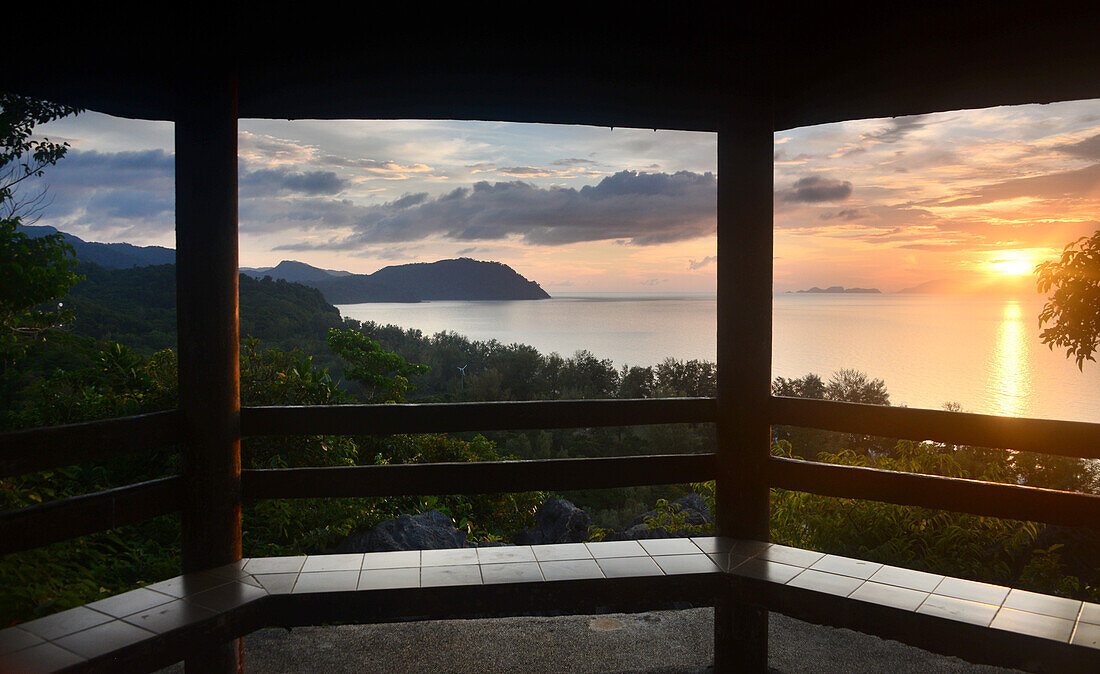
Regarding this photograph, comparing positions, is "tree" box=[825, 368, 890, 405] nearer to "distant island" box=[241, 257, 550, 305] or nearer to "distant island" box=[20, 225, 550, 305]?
"distant island" box=[241, 257, 550, 305]

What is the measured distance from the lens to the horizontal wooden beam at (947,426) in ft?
8.31

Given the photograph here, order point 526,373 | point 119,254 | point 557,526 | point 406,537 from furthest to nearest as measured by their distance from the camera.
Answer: point 526,373, point 119,254, point 557,526, point 406,537

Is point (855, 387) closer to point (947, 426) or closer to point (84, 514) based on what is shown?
point (947, 426)

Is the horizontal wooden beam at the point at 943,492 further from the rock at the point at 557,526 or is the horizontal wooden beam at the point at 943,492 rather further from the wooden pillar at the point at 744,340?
the rock at the point at 557,526

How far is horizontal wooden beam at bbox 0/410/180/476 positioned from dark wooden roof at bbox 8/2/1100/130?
128 centimetres

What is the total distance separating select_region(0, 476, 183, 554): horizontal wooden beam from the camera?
2.16 meters

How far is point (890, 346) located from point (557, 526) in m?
11.8

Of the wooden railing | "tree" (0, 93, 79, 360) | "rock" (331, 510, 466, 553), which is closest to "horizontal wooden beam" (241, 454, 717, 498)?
the wooden railing

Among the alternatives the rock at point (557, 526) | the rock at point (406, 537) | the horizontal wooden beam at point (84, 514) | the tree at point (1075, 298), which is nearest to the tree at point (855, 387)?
the rock at point (557, 526)

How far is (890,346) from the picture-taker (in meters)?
15.6

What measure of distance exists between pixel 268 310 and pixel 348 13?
10809 mm

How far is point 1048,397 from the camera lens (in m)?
9.95

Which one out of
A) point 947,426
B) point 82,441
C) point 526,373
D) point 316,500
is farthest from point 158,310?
point 526,373

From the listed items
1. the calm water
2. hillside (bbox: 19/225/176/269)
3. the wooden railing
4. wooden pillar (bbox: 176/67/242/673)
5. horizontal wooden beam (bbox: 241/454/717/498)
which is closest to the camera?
the wooden railing
